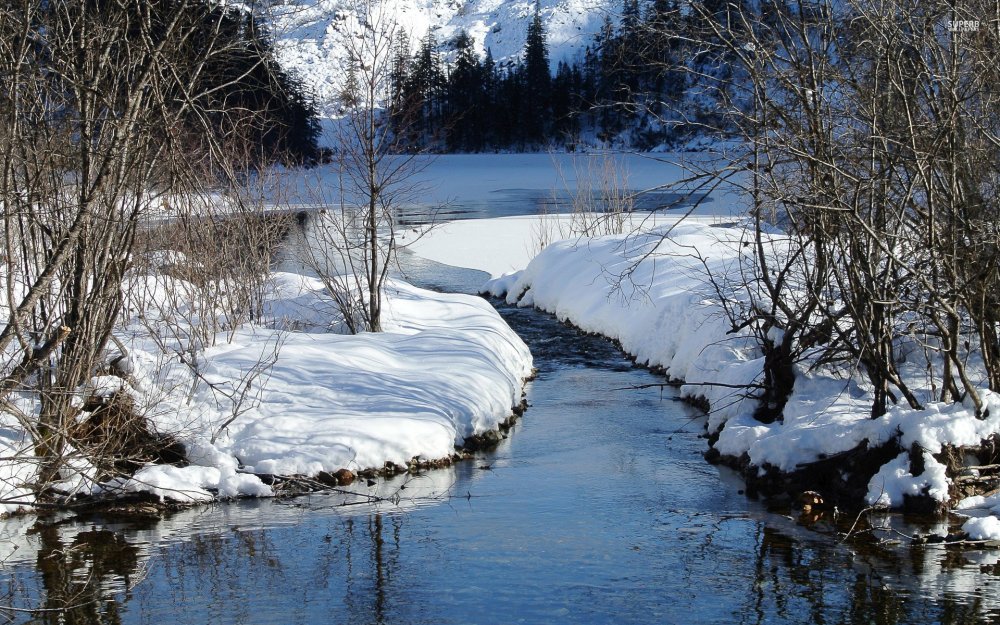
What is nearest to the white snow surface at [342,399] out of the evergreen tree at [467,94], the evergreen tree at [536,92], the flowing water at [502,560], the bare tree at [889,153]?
the flowing water at [502,560]

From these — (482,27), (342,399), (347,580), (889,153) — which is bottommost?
(347,580)

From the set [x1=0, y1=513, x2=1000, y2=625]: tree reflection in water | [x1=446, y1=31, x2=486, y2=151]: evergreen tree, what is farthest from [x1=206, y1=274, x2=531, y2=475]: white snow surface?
[x1=446, y1=31, x2=486, y2=151]: evergreen tree

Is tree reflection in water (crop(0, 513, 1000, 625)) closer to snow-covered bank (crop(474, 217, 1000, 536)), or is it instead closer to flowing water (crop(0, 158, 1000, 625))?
flowing water (crop(0, 158, 1000, 625))

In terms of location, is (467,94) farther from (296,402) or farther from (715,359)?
(296,402)

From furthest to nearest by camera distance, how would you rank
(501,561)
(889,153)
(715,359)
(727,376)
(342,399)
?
(715,359)
(727,376)
(342,399)
(889,153)
(501,561)

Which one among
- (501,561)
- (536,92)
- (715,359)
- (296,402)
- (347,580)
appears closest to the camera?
(347,580)

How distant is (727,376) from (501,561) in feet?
18.3

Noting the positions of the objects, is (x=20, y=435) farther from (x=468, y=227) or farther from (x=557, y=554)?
(x=468, y=227)

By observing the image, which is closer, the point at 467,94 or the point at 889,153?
the point at 889,153

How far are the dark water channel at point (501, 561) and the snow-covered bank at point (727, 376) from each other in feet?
2.75

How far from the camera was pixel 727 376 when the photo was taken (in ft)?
39.0

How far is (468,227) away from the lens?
30734 millimetres

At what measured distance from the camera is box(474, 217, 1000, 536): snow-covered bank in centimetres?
838

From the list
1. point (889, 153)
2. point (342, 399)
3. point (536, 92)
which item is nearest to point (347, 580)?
point (342, 399)
